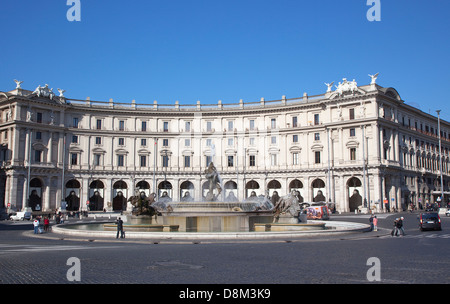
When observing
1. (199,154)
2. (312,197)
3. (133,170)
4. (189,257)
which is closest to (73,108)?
(133,170)

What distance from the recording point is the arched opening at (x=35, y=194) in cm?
7044

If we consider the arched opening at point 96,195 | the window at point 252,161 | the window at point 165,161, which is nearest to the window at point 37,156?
the arched opening at point 96,195

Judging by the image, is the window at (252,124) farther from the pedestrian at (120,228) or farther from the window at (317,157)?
the pedestrian at (120,228)

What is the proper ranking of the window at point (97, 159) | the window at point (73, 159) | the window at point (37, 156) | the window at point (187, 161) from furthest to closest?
the window at point (187, 161) → the window at point (97, 159) → the window at point (73, 159) → the window at point (37, 156)

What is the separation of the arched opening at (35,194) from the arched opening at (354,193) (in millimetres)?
51005

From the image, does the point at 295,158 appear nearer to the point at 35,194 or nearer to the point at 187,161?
the point at 187,161

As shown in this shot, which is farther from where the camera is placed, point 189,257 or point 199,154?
point 199,154

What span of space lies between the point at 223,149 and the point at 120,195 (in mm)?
20708

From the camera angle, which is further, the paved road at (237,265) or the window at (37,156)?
the window at (37,156)

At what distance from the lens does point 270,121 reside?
7862 cm

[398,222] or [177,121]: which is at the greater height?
[177,121]

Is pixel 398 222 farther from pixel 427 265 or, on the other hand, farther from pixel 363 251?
pixel 427 265

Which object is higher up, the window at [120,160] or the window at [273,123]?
the window at [273,123]
